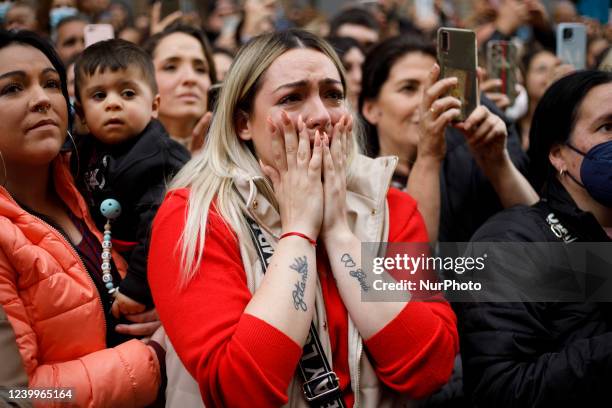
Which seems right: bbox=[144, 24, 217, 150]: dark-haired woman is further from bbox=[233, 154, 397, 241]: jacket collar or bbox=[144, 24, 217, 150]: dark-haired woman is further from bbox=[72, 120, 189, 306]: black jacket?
bbox=[233, 154, 397, 241]: jacket collar

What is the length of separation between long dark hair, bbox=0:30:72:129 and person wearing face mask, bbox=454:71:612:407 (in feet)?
5.36

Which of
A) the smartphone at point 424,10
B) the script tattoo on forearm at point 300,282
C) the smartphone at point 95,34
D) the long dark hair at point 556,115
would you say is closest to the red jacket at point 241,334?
the script tattoo on forearm at point 300,282

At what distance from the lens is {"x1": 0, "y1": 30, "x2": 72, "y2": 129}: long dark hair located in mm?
2387

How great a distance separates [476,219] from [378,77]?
3.27 ft

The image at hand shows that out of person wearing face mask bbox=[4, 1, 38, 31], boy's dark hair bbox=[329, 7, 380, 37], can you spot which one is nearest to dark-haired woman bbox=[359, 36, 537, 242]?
boy's dark hair bbox=[329, 7, 380, 37]

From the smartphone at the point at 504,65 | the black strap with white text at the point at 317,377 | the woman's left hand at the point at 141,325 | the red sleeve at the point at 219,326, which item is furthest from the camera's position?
the smartphone at the point at 504,65

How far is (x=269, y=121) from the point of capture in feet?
7.25

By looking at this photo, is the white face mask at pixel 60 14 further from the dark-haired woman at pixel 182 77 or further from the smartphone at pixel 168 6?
the dark-haired woman at pixel 182 77

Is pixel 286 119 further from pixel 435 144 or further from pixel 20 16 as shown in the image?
pixel 20 16

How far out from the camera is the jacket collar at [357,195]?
86.8 inches

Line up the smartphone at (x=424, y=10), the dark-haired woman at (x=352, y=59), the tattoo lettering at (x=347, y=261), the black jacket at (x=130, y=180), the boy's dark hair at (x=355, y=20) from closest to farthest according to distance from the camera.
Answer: the tattoo lettering at (x=347, y=261)
the black jacket at (x=130, y=180)
the dark-haired woman at (x=352, y=59)
the boy's dark hair at (x=355, y=20)
the smartphone at (x=424, y=10)

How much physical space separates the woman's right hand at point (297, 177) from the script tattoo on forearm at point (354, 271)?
12 centimetres

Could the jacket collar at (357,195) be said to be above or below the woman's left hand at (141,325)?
Answer: above

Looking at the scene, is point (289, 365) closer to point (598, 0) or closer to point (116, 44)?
point (116, 44)
